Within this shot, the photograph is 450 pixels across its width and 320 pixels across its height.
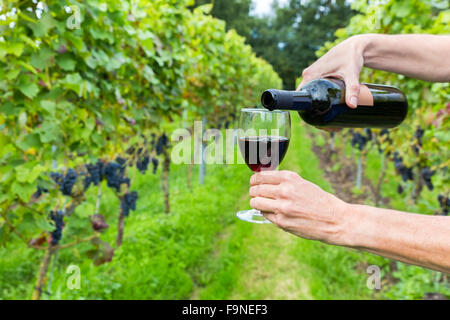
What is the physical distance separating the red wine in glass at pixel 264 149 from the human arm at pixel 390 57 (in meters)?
0.25

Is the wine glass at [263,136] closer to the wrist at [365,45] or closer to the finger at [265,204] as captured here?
the finger at [265,204]

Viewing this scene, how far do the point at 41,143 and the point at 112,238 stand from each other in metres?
2.22

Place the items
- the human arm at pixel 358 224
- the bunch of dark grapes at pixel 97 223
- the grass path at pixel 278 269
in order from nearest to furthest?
1. the human arm at pixel 358 224
2. the bunch of dark grapes at pixel 97 223
3. the grass path at pixel 278 269

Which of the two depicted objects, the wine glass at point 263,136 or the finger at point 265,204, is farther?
the wine glass at point 263,136

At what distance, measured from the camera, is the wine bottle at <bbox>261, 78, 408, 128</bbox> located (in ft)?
Answer: 3.93

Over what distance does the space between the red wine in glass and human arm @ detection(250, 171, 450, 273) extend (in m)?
0.23

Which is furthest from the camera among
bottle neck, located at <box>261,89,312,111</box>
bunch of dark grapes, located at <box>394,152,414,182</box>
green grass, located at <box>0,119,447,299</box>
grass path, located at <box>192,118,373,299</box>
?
bunch of dark grapes, located at <box>394,152,414,182</box>

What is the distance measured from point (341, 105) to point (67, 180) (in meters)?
1.81

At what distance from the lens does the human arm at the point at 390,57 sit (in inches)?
50.4

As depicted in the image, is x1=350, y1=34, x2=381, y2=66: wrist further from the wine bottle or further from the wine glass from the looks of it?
the wine glass

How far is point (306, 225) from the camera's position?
3.00ft

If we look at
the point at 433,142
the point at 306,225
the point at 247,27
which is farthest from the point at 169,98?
the point at 247,27

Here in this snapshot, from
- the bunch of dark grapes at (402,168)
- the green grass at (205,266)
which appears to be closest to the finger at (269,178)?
the green grass at (205,266)

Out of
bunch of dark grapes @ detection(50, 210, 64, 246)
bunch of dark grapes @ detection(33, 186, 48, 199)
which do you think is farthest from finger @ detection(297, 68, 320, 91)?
bunch of dark grapes @ detection(50, 210, 64, 246)
